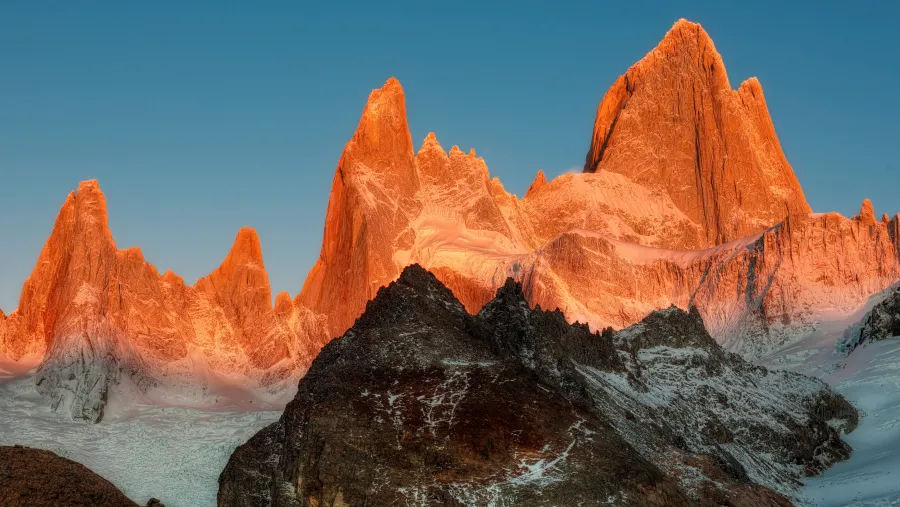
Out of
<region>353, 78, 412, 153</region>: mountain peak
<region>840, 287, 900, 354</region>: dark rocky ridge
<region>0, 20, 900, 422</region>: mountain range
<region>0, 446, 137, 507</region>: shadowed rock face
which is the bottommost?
<region>0, 446, 137, 507</region>: shadowed rock face

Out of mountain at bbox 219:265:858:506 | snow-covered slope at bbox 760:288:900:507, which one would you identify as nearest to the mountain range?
snow-covered slope at bbox 760:288:900:507

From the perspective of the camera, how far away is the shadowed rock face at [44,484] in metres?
52.6

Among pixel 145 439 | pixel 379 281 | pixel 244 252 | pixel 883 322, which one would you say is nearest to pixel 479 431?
pixel 145 439

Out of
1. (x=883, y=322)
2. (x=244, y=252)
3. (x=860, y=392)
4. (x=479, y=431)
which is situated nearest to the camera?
(x=479, y=431)

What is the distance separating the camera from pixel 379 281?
557 ft

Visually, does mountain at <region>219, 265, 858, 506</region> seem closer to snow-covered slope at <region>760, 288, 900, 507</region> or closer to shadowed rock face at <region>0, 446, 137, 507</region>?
snow-covered slope at <region>760, 288, 900, 507</region>

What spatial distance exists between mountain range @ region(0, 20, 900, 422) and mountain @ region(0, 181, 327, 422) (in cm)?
19

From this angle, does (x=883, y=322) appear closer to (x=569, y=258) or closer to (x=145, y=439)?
(x=569, y=258)

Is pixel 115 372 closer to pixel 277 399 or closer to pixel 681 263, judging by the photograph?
pixel 277 399

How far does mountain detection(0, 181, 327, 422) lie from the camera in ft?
365

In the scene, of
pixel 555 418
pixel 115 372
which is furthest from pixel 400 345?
pixel 115 372

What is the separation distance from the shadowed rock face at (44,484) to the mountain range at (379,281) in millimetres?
48988

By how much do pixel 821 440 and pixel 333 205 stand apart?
112065mm

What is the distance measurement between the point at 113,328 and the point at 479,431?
7330 cm
